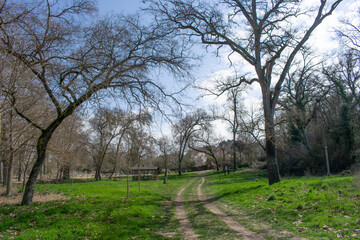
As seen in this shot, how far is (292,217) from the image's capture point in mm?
7578

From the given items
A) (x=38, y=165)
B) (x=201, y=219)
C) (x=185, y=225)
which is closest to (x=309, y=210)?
(x=201, y=219)

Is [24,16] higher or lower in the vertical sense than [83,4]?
lower

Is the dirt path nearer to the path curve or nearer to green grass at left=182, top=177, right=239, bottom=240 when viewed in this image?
green grass at left=182, top=177, right=239, bottom=240

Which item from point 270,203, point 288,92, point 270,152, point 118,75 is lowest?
point 270,203

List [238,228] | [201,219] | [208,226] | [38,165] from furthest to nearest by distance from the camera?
[38,165], [201,219], [208,226], [238,228]

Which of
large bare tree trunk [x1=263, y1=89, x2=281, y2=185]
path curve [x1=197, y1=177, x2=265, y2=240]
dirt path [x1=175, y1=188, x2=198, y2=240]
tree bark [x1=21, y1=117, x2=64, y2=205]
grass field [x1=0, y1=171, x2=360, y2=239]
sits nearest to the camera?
path curve [x1=197, y1=177, x2=265, y2=240]

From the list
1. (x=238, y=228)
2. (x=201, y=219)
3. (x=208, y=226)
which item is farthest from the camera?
(x=201, y=219)

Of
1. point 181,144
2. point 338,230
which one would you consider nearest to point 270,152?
point 338,230

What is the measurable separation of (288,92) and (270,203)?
84.0 feet

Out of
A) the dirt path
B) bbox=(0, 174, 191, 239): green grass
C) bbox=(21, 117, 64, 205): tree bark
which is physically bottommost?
the dirt path

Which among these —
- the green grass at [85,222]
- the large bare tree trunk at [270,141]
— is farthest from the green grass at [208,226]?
the large bare tree trunk at [270,141]

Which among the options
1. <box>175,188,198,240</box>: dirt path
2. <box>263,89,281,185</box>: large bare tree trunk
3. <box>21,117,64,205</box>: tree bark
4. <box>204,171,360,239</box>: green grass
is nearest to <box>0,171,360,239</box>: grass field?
<box>204,171,360,239</box>: green grass

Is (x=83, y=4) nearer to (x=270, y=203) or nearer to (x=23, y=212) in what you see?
(x=23, y=212)

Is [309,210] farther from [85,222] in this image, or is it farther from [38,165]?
[38,165]
